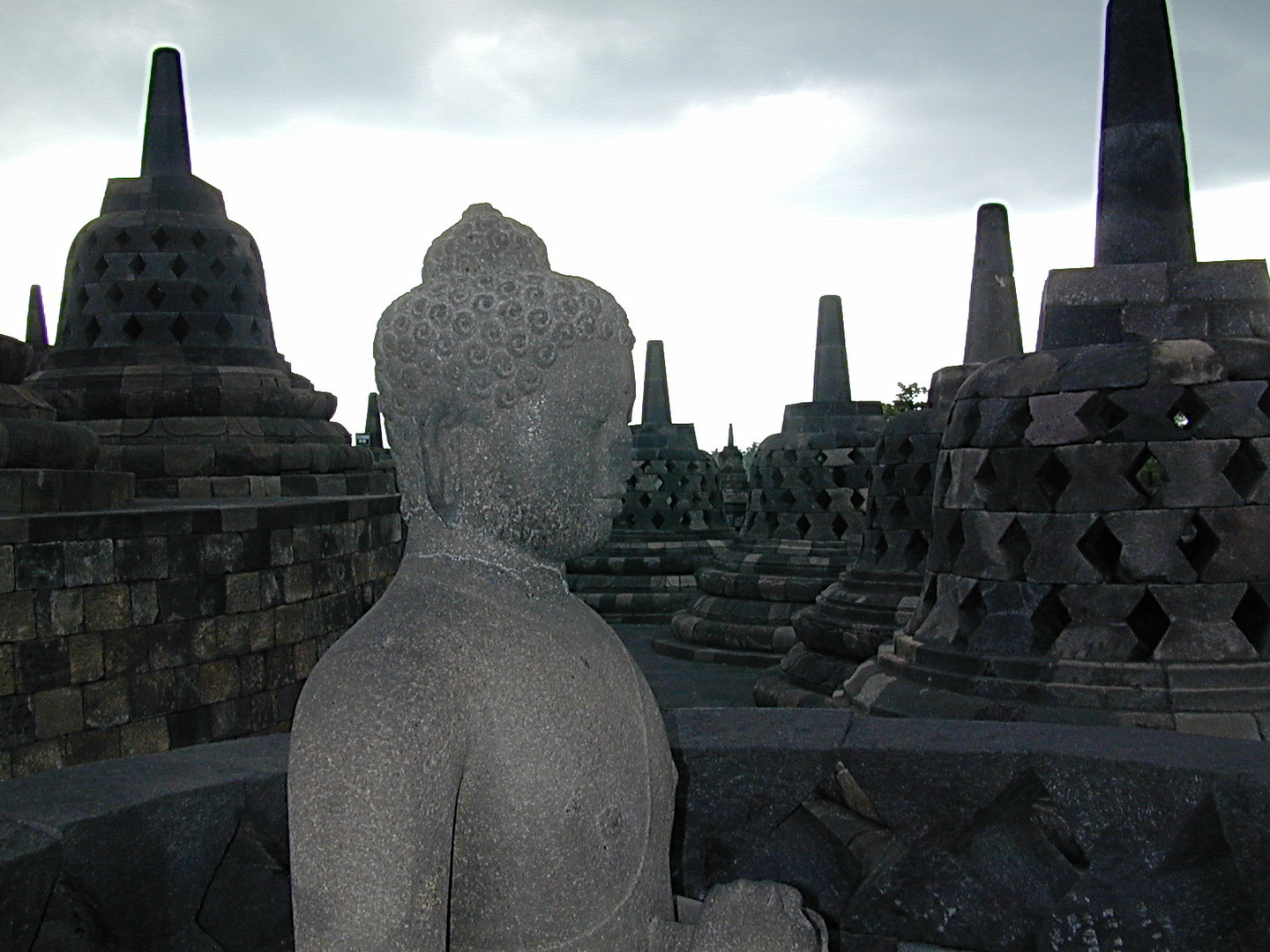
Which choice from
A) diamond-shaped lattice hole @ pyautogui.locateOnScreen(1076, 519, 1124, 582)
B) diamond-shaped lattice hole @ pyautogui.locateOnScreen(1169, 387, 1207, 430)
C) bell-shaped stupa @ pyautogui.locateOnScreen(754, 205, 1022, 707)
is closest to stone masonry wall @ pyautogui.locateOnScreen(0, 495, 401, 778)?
bell-shaped stupa @ pyautogui.locateOnScreen(754, 205, 1022, 707)

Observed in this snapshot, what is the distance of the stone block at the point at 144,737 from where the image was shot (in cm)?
577

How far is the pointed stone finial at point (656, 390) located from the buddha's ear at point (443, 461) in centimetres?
1092

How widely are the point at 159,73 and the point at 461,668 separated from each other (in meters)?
10.1

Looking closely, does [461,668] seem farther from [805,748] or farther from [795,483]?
[795,483]

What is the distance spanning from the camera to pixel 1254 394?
12.3 feet

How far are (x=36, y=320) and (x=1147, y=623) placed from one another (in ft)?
61.5

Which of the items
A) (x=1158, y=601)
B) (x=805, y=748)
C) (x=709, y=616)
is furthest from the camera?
(x=709, y=616)

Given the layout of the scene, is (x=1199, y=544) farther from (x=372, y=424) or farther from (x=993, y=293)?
(x=372, y=424)

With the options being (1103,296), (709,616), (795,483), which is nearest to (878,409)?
(795,483)

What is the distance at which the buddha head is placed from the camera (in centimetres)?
180

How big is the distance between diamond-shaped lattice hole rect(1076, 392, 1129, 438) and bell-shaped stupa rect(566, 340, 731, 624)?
7.53 meters

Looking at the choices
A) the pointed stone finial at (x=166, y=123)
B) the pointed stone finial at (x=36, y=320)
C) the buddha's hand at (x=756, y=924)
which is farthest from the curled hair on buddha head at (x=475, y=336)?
the pointed stone finial at (x=36, y=320)

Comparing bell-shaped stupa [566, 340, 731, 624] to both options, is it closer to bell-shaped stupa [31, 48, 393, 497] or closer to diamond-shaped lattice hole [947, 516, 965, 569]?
bell-shaped stupa [31, 48, 393, 497]

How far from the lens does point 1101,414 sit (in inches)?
152
